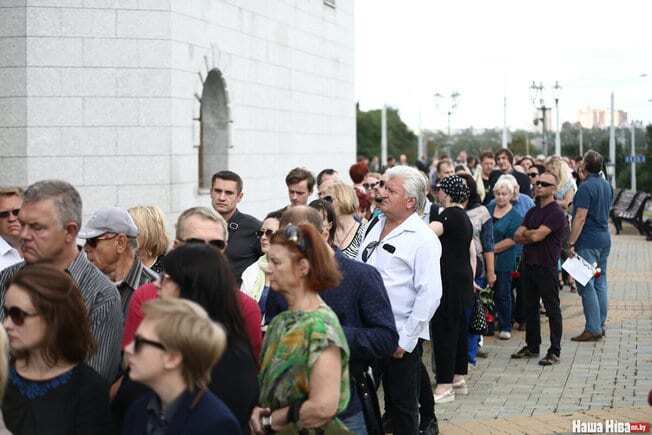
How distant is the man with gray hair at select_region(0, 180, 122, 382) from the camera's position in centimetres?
567

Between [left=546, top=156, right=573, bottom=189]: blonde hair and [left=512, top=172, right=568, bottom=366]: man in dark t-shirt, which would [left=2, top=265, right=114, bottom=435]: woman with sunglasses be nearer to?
[left=512, top=172, right=568, bottom=366]: man in dark t-shirt

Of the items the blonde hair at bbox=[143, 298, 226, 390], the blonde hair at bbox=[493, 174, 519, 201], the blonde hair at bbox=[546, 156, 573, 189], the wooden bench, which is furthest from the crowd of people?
the wooden bench

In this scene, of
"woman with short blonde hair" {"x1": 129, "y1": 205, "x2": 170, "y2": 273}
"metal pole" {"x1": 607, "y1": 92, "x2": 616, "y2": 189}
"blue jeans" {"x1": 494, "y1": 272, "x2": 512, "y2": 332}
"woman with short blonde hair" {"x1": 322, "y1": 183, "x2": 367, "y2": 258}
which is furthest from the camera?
"metal pole" {"x1": 607, "y1": 92, "x2": 616, "y2": 189}

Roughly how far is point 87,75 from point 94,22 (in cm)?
64

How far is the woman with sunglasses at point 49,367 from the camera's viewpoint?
4.97 meters

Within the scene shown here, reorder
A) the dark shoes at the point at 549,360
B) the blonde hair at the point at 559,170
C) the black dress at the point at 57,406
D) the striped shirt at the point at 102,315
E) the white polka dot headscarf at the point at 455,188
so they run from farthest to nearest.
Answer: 1. the blonde hair at the point at 559,170
2. the dark shoes at the point at 549,360
3. the white polka dot headscarf at the point at 455,188
4. the striped shirt at the point at 102,315
5. the black dress at the point at 57,406

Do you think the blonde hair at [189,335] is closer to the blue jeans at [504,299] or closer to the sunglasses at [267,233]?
the sunglasses at [267,233]

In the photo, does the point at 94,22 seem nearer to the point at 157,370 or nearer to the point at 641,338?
the point at 641,338

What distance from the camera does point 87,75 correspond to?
1448 centimetres

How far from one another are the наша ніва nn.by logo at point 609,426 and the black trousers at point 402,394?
2.06 meters

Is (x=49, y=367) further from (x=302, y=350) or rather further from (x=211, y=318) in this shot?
(x=302, y=350)

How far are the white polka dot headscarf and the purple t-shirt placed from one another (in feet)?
7.41

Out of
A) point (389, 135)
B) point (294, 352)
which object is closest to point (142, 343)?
point (294, 352)

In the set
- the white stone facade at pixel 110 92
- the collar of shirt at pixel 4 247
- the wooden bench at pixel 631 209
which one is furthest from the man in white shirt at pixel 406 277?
the wooden bench at pixel 631 209
